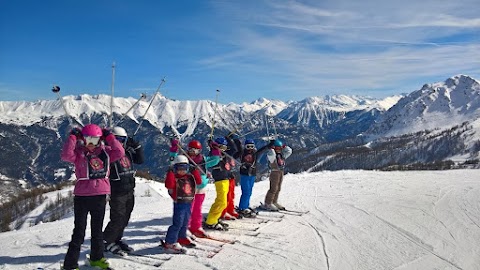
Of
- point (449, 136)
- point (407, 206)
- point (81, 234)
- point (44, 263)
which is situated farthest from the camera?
point (449, 136)

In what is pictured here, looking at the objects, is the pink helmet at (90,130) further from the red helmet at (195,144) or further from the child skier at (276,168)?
the child skier at (276,168)

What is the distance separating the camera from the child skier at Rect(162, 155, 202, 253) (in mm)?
7848

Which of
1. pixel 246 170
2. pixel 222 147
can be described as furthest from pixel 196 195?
pixel 246 170

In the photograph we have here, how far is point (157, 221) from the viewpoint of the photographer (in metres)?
11.2

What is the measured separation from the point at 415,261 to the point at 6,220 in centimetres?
3498

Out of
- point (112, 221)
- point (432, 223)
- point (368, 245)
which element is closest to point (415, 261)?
point (368, 245)

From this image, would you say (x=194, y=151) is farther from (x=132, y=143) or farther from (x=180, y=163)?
(x=132, y=143)

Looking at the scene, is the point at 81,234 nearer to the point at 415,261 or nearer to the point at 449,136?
the point at 415,261

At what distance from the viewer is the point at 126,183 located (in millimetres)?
7562

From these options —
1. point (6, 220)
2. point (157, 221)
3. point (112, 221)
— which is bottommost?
point (6, 220)

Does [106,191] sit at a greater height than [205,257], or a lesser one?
greater

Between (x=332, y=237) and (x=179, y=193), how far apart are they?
375 centimetres

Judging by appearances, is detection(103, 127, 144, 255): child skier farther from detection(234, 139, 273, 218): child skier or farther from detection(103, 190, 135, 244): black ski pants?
detection(234, 139, 273, 218): child skier

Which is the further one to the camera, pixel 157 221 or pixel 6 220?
pixel 6 220
